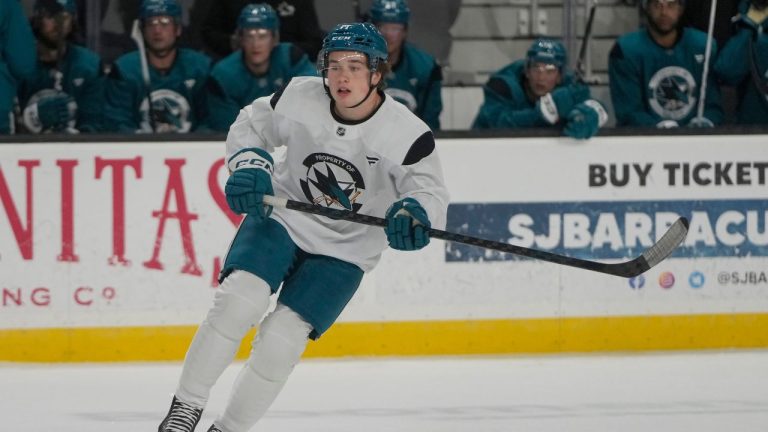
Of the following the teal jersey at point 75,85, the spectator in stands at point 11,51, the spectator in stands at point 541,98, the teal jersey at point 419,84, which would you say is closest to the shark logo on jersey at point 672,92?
the spectator in stands at point 541,98

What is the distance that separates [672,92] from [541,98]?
70 centimetres

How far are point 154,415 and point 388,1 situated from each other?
215 cm

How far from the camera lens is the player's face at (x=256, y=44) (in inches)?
227

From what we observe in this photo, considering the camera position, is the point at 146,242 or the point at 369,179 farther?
the point at 146,242

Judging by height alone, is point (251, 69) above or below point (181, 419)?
above

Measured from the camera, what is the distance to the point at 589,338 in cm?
566

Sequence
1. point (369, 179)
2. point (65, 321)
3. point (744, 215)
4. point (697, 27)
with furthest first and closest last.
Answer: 1. point (697, 27)
2. point (744, 215)
3. point (65, 321)
4. point (369, 179)

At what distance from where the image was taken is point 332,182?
3.73 metres

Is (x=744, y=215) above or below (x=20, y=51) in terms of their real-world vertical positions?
below

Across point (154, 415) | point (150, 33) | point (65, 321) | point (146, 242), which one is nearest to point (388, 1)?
point (150, 33)

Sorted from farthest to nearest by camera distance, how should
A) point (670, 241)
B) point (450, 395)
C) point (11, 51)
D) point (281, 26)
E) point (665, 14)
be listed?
point (281, 26) → point (665, 14) → point (11, 51) → point (450, 395) → point (670, 241)

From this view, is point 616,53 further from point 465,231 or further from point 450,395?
point 450,395

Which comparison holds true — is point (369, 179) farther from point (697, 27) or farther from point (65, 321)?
point (697, 27)

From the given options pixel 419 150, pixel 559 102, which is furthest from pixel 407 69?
pixel 419 150
